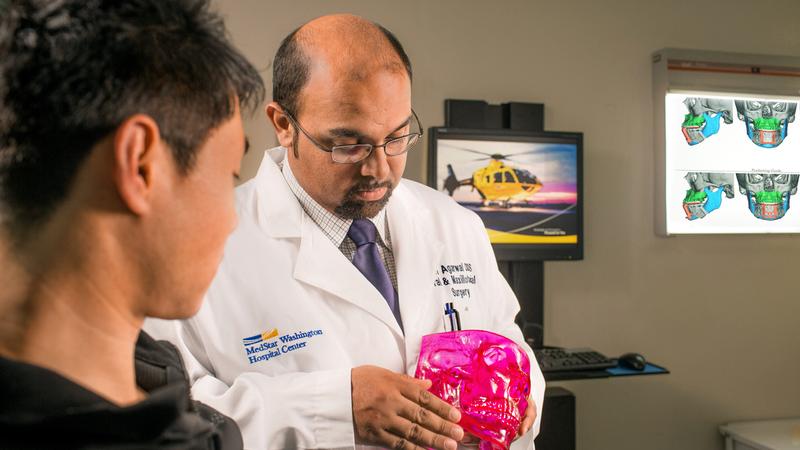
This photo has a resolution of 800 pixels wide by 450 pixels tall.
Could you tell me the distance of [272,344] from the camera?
4.48 ft

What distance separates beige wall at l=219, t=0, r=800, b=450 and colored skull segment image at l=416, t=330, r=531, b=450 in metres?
1.82

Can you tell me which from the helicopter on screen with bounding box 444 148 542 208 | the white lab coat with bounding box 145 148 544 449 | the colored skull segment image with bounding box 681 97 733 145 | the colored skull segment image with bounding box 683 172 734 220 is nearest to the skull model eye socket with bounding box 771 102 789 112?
the colored skull segment image with bounding box 681 97 733 145

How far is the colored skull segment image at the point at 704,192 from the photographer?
3.31 metres

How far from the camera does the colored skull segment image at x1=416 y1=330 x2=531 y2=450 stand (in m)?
1.20

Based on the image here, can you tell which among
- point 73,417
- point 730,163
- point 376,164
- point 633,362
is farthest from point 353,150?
point 730,163

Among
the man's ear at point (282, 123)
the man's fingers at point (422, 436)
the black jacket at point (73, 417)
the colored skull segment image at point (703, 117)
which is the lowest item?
the man's fingers at point (422, 436)

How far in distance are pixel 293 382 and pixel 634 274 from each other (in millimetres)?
2433

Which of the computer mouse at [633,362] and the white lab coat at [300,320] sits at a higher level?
the white lab coat at [300,320]

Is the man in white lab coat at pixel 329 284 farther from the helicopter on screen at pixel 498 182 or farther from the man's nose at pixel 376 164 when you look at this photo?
the helicopter on screen at pixel 498 182

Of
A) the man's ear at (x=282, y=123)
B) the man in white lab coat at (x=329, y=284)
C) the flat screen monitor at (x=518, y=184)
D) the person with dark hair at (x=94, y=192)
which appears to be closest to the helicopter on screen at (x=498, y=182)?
the flat screen monitor at (x=518, y=184)

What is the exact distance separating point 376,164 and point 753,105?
277cm

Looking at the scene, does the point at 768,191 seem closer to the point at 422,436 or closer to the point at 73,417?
the point at 422,436

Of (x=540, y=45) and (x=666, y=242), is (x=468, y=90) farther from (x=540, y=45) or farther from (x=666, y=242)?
(x=666, y=242)

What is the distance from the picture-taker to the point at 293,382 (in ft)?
4.25
